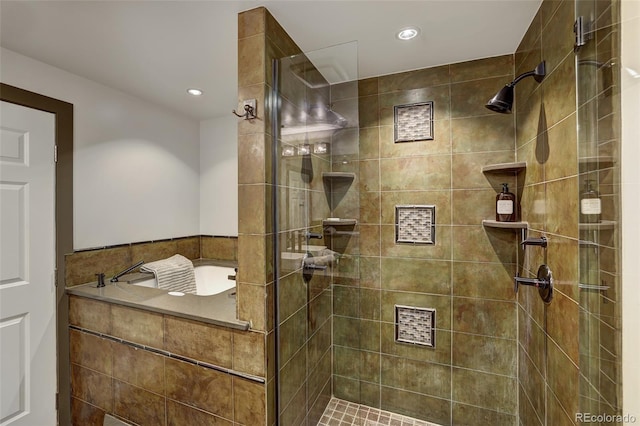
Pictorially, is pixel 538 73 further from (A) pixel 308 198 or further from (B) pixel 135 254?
(B) pixel 135 254

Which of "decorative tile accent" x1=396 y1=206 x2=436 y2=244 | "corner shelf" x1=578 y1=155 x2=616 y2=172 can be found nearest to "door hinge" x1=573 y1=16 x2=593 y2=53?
"corner shelf" x1=578 y1=155 x2=616 y2=172

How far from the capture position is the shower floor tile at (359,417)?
1968mm

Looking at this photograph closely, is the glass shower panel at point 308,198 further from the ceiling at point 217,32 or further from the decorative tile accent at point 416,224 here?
the decorative tile accent at point 416,224

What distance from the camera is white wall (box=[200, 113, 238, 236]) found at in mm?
3031

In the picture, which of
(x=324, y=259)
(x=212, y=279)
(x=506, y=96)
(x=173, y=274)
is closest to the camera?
(x=506, y=96)

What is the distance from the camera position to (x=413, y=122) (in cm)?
201

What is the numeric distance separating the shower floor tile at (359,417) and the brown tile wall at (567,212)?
0.76 meters

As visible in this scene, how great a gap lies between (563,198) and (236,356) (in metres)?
1.68

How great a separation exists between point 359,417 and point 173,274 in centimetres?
184

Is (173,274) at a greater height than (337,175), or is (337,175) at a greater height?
(337,175)
